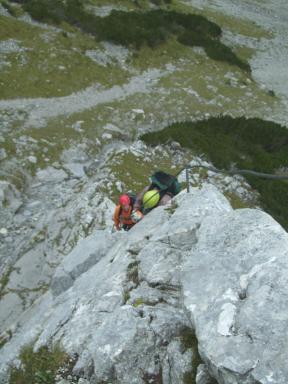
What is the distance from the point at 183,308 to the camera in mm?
5000

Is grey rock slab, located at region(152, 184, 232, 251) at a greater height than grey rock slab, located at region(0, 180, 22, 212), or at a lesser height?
greater

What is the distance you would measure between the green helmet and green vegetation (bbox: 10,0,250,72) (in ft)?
53.2

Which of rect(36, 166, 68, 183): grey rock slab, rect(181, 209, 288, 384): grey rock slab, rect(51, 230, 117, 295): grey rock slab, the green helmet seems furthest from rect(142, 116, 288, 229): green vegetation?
rect(181, 209, 288, 384): grey rock slab

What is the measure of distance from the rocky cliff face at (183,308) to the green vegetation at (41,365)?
0.14 metres

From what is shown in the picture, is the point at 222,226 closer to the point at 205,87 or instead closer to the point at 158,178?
the point at 158,178

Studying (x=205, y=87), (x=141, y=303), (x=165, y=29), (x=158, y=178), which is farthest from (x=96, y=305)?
(x=165, y=29)

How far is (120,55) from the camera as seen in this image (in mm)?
22719

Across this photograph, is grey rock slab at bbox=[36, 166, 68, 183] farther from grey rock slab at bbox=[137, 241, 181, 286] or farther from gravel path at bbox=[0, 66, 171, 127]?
grey rock slab at bbox=[137, 241, 181, 286]

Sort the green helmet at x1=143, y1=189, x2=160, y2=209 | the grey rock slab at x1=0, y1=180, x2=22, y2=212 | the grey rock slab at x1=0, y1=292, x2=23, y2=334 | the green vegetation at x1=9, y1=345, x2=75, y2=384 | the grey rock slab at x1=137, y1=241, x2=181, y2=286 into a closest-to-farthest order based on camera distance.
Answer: the green vegetation at x1=9, y1=345, x2=75, y2=384
the grey rock slab at x1=137, y1=241, x2=181, y2=286
the green helmet at x1=143, y1=189, x2=160, y2=209
the grey rock slab at x1=0, y1=292, x2=23, y2=334
the grey rock slab at x1=0, y1=180, x2=22, y2=212

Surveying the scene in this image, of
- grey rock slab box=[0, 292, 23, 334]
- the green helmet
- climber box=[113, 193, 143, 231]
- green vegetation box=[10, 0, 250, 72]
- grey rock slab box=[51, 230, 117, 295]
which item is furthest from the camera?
green vegetation box=[10, 0, 250, 72]

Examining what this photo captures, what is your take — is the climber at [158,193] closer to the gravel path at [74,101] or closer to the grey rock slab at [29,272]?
the grey rock slab at [29,272]

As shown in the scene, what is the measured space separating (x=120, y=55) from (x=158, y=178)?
50.0 feet

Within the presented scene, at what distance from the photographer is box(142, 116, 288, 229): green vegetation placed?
46.8 feet

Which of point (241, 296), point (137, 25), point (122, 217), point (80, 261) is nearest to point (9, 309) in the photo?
point (80, 261)
